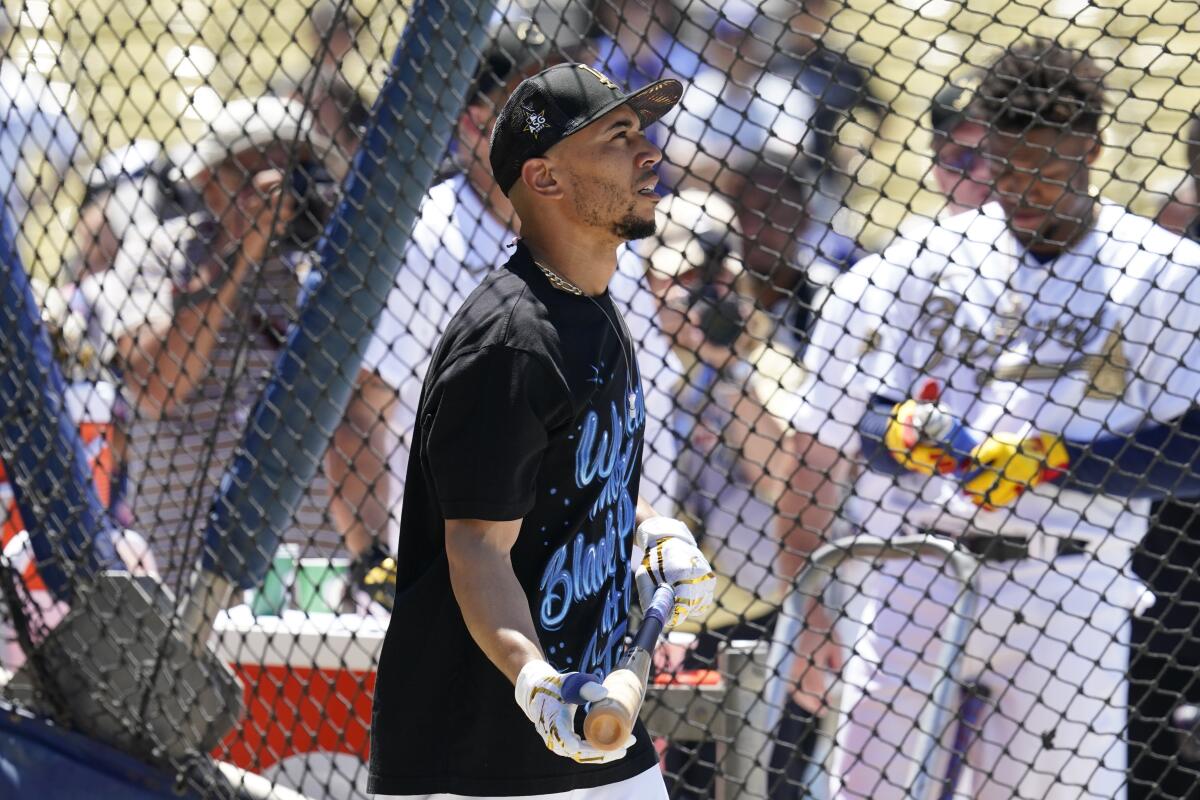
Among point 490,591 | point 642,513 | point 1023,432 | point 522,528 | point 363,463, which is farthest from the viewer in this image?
point 363,463

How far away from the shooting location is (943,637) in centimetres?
310

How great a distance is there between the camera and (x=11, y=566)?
3389 millimetres

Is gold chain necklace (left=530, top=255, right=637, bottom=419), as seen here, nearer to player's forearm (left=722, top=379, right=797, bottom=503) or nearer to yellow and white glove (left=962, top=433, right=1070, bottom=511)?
yellow and white glove (left=962, top=433, right=1070, bottom=511)

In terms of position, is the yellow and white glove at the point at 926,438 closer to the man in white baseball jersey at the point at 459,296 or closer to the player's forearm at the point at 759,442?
the player's forearm at the point at 759,442

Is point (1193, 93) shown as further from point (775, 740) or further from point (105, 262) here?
point (105, 262)

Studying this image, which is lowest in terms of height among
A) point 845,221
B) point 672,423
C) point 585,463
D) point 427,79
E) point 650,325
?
point 845,221

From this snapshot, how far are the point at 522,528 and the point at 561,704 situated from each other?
351 millimetres

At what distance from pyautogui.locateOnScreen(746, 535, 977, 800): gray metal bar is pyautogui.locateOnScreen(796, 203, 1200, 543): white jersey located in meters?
0.11

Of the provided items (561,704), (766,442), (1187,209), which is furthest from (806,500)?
(561,704)

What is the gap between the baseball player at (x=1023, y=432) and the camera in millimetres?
3023

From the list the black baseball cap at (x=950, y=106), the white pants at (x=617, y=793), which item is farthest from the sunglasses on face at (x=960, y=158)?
the white pants at (x=617, y=793)

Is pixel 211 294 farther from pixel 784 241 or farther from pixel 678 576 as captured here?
pixel 678 576

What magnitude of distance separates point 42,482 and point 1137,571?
8.73ft

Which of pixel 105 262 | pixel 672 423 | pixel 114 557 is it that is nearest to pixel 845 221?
pixel 672 423
